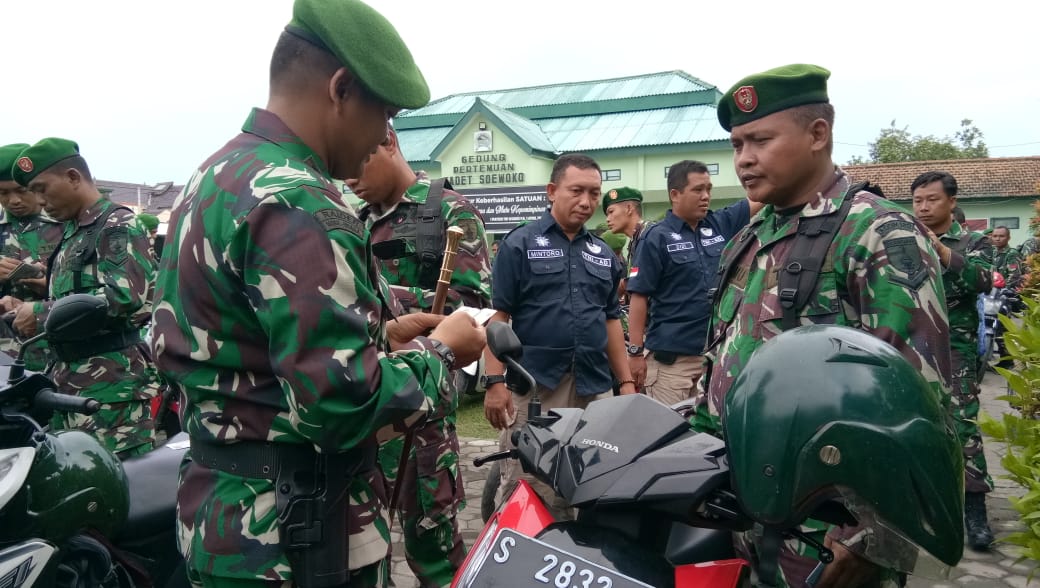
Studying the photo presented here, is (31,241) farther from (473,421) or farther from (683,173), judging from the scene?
(683,173)

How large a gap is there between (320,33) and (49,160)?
3.48 m

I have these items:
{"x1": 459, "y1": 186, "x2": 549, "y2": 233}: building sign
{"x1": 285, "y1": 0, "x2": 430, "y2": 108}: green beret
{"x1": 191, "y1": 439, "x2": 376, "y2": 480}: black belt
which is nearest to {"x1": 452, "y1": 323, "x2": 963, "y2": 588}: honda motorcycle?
{"x1": 191, "y1": 439, "x2": 376, "y2": 480}: black belt

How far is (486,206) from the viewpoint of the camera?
25.8 m

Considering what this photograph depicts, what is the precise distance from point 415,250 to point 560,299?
1264 millimetres

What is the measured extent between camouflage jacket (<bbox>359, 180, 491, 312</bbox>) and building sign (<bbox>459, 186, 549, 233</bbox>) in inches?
855

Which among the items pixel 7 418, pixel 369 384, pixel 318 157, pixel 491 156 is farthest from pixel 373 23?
pixel 491 156

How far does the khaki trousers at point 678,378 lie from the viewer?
503 cm

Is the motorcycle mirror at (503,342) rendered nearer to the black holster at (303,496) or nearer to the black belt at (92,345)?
the black holster at (303,496)

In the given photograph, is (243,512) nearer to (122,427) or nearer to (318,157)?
(318,157)

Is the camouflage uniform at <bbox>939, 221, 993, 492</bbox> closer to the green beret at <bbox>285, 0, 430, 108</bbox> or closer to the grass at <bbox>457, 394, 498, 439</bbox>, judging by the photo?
the grass at <bbox>457, 394, 498, 439</bbox>

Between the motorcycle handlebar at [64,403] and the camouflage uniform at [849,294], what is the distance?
1.99 meters

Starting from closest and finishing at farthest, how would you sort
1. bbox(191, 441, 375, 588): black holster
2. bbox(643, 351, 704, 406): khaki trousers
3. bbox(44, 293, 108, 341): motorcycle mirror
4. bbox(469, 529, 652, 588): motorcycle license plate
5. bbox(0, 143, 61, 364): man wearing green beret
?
bbox(469, 529, 652, 588): motorcycle license plate
bbox(191, 441, 375, 588): black holster
bbox(44, 293, 108, 341): motorcycle mirror
bbox(0, 143, 61, 364): man wearing green beret
bbox(643, 351, 704, 406): khaki trousers

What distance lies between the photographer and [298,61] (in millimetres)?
1657

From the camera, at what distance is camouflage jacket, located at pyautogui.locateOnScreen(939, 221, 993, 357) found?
194 inches
